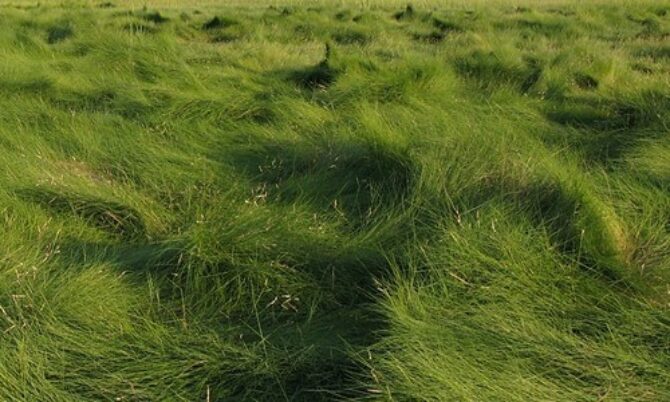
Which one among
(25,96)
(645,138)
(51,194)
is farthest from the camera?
(25,96)


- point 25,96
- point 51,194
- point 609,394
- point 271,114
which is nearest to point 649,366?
point 609,394

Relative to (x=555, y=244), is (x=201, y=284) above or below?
below

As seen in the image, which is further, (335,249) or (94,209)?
(94,209)

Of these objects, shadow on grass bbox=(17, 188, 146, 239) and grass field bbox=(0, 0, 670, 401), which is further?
shadow on grass bbox=(17, 188, 146, 239)

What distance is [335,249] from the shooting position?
238 cm

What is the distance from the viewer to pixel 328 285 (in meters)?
2.24

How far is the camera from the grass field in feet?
5.89

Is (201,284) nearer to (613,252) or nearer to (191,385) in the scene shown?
(191,385)

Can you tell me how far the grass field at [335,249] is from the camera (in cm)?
180

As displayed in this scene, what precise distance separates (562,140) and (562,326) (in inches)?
81.3

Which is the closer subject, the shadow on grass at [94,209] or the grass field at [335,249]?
the grass field at [335,249]

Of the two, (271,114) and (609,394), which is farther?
(271,114)

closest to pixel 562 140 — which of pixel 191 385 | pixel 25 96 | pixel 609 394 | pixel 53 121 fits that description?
pixel 609 394

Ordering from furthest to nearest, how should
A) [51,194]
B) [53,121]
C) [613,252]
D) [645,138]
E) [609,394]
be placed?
[53,121] < [645,138] < [51,194] < [613,252] < [609,394]
